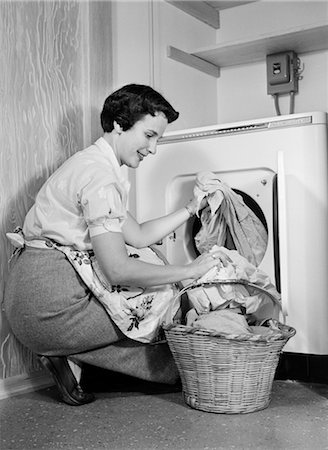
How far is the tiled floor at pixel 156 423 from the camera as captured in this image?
5.49ft

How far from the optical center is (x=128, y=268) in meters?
2.00

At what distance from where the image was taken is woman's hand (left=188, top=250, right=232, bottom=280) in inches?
81.7

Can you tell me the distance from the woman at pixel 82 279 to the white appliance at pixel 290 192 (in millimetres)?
325

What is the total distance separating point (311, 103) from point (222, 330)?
1.59 meters

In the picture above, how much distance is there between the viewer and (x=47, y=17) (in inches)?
96.8

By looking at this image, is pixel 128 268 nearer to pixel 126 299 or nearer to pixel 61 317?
pixel 126 299

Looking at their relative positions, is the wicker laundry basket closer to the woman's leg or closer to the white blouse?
the woman's leg

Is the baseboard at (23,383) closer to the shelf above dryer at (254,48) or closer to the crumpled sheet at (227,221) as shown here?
the crumpled sheet at (227,221)

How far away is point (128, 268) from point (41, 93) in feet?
2.70

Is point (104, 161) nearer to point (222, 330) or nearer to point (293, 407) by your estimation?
point (222, 330)

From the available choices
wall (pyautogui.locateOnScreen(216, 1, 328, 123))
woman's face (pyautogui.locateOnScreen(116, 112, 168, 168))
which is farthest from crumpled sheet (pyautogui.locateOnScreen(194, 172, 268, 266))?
wall (pyautogui.locateOnScreen(216, 1, 328, 123))

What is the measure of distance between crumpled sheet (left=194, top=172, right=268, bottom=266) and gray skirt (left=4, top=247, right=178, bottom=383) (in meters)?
0.50

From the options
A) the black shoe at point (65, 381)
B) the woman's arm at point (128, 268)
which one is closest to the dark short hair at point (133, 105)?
the woman's arm at point (128, 268)

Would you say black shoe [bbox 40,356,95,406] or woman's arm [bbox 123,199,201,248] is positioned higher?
woman's arm [bbox 123,199,201,248]
